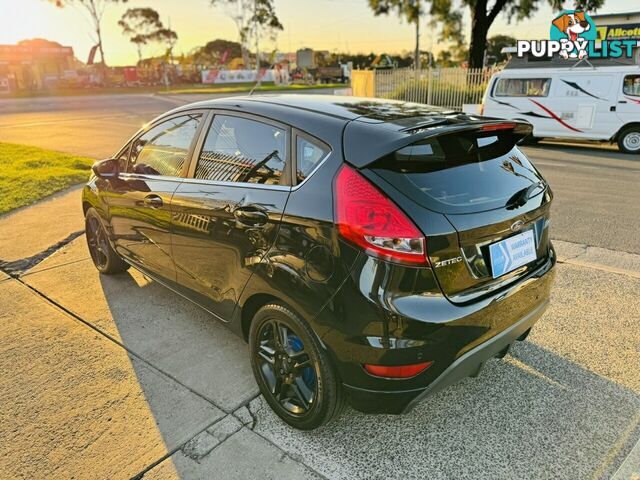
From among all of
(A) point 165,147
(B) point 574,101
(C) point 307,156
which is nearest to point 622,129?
(B) point 574,101

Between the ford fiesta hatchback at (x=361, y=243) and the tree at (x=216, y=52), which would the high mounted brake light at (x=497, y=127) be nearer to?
the ford fiesta hatchback at (x=361, y=243)

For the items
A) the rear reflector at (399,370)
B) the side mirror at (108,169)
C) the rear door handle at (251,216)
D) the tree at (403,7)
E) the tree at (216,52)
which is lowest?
the rear reflector at (399,370)

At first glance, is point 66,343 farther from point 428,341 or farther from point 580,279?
point 580,279

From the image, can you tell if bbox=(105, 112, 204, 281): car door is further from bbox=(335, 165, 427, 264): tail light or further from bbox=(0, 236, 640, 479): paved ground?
bbox=(335, 165, 427, 264): tail light

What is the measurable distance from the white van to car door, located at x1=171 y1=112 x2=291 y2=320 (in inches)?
459

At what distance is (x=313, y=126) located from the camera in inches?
94.6

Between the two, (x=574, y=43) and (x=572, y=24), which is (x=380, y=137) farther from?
(x=572, y=24)

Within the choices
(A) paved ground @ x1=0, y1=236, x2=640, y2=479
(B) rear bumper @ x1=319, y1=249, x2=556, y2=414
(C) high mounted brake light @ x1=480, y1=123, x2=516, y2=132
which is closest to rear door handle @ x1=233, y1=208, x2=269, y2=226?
(B) rear bumper @ x1=319, y1=249, x2=556, y2=414

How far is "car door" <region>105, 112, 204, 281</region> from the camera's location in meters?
3.22

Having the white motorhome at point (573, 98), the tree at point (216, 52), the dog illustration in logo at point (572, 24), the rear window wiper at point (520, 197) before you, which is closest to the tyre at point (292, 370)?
the rear window wiper at point (520, 197)

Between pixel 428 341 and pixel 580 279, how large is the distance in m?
2.86

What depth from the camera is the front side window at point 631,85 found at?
37.7ft

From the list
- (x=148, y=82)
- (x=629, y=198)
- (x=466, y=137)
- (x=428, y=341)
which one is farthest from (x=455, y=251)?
(x=148, y=82)

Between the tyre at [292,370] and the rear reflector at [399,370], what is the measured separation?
0.24 metres
